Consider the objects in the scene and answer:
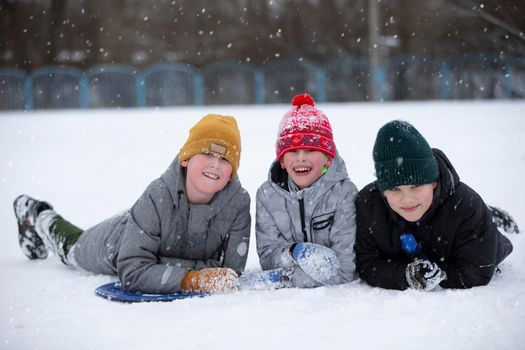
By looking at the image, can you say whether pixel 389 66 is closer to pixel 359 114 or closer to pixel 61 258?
Answer: pixel 359 114

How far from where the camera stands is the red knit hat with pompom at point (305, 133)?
3.20 m

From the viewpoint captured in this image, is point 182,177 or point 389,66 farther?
point 389,66

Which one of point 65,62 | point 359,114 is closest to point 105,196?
point 359,114

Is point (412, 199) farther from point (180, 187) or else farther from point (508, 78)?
point (508, 78)

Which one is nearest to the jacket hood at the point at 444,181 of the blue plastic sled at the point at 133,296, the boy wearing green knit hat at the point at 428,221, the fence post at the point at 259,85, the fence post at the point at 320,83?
the boy wearing green knit hat at the point at 428,221

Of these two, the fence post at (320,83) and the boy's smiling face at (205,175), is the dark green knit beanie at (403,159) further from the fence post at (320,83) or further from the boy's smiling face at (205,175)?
the fence post at (320,83)

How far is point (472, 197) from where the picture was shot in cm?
281

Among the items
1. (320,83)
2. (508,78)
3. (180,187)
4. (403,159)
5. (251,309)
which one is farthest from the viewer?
(320,83)

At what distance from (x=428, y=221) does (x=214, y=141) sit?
3.97ft

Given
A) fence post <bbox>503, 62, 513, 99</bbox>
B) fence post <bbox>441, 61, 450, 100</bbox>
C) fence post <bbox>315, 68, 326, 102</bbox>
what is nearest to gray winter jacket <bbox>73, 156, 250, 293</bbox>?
fence post <bbox>315, 68, 326, 102</bbox>

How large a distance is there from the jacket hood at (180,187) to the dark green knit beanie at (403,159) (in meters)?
0.87

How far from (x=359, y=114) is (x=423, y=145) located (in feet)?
29.1

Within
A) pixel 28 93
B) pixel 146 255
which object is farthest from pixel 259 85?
pixel 146 255

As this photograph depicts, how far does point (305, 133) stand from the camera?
321cm
